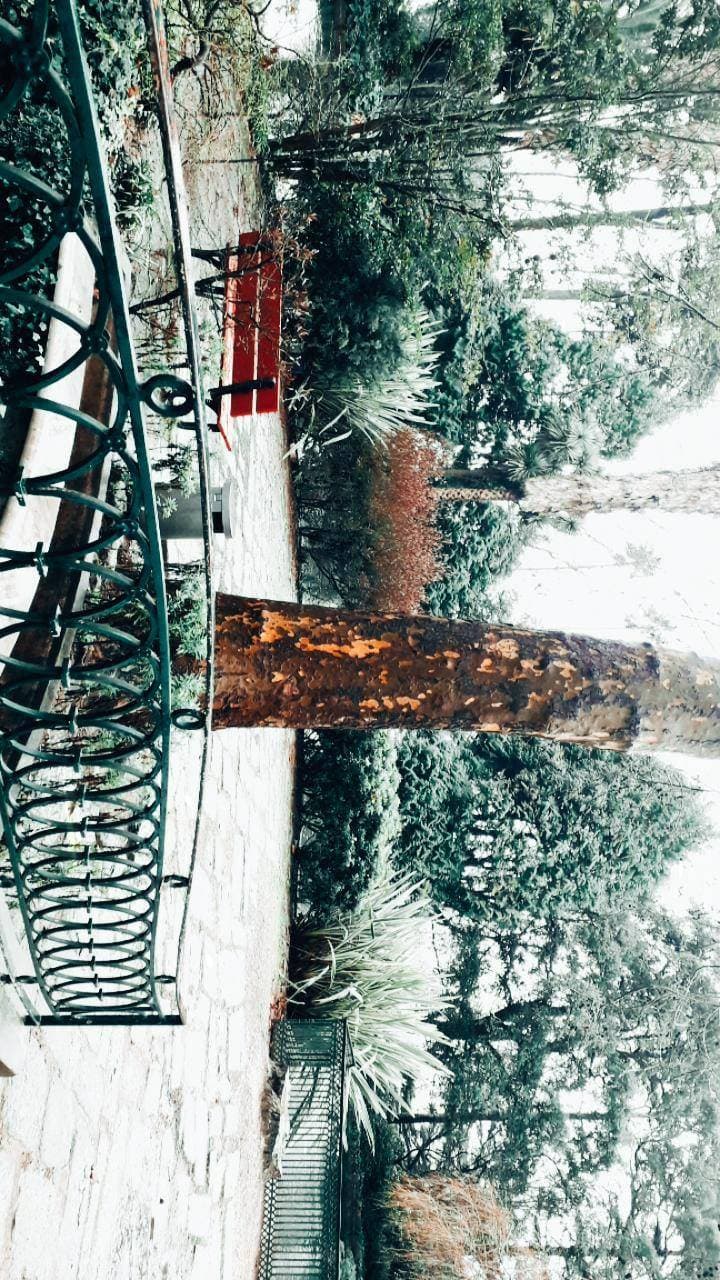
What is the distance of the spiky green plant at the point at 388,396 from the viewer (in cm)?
633

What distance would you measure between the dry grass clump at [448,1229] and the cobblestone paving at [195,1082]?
9.58ft

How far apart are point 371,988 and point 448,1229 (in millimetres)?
2873

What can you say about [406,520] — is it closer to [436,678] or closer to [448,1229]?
[436,678]

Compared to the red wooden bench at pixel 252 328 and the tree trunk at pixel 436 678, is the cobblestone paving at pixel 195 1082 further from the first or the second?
the tree trunk at pixel 436 678

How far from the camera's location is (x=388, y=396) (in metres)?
6.61

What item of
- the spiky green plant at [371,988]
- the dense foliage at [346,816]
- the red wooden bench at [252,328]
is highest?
the red wooden bench at [252,328]

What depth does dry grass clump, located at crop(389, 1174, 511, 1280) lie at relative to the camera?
7.13 meters

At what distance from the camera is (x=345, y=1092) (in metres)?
5.53

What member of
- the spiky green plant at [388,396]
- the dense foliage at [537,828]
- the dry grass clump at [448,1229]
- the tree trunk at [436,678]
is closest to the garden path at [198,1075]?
the spiky green plant at [388,396]

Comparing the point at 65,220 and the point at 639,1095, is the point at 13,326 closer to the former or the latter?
the point at 65,220

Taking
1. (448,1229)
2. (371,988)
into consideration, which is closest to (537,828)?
(371,988)

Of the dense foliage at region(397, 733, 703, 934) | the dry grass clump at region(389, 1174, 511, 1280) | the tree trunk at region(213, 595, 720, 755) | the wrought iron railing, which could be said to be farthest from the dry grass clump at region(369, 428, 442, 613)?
the dry grass clump at region(389, 1174, 511, 1280)

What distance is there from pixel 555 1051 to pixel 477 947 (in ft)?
4.06

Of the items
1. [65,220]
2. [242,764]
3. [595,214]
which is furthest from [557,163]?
[65,220]
